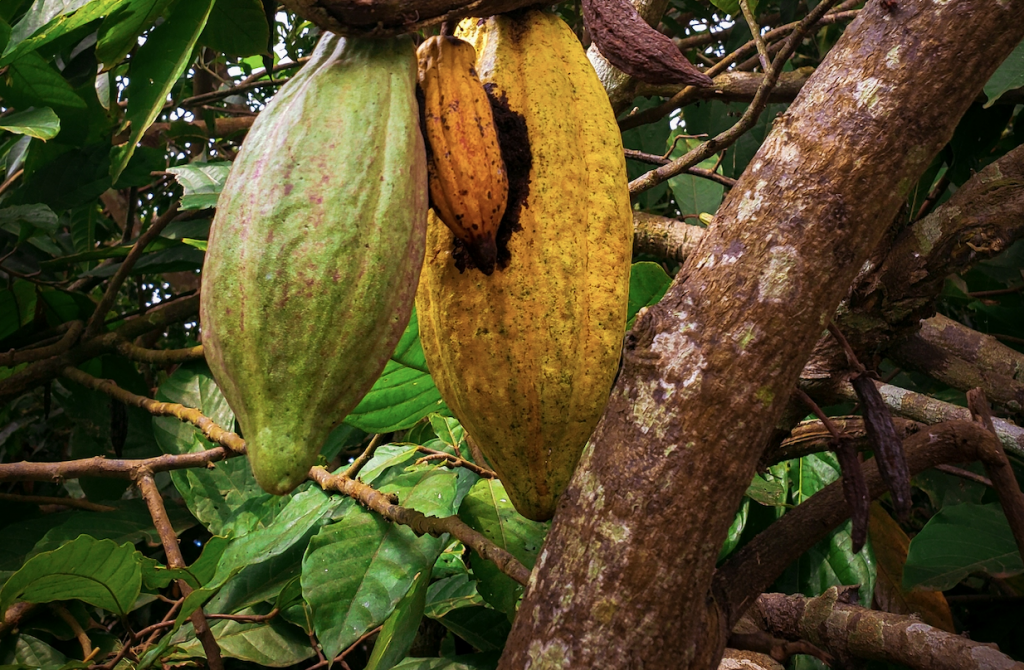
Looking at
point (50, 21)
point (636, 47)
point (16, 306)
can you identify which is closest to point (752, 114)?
point (636, 47)

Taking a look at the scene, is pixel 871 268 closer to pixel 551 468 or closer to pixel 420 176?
pixel 551 468

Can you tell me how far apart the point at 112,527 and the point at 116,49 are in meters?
0.86

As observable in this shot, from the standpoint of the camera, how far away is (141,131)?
89 centimetres

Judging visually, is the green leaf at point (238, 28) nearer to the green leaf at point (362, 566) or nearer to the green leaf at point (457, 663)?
the green leaf at point (362, 566)

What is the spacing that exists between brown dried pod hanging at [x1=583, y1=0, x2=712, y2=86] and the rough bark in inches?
4.4

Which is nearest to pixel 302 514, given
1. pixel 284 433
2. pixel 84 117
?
pixel 284 433

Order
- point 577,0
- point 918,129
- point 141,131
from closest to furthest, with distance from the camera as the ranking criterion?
1. point 918,129
2. point 141,131
3. point 577,0

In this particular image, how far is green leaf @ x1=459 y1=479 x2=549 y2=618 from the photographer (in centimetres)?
99

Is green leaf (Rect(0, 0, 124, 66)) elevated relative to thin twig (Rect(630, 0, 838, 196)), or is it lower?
elevated

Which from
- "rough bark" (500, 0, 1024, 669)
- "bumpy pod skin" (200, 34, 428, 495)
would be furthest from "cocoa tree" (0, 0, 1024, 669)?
"bumpy pod skin" (200, 34, 428, 495)

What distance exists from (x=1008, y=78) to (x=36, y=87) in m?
1.46

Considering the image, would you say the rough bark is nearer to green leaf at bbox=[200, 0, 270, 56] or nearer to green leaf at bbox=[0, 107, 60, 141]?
green leaf at bbox=[200, 0, 270, 56]

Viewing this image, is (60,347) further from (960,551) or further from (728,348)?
(960,551)

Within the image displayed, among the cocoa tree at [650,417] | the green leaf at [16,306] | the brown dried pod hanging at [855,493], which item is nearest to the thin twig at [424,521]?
the cocoa tree at [650,417]
